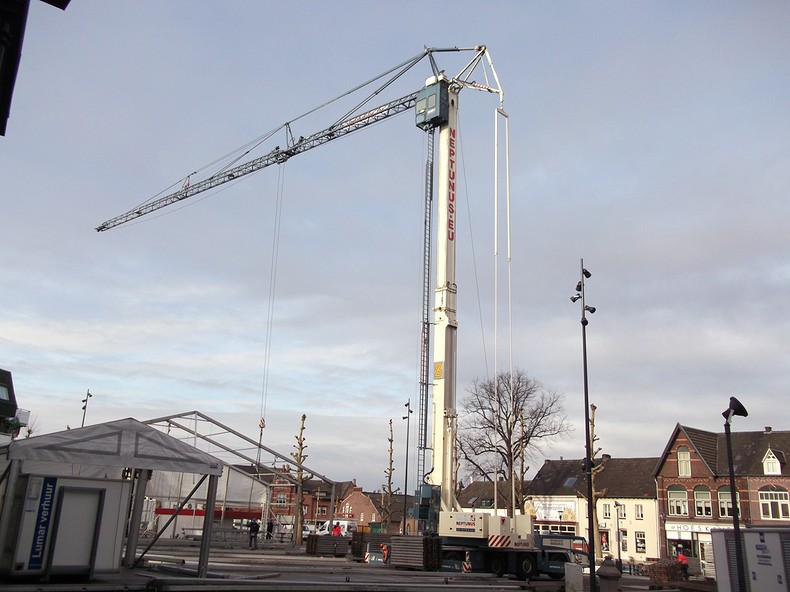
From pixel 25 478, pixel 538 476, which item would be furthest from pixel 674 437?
pixel 25 478

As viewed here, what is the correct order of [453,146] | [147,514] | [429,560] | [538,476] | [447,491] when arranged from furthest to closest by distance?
[538,476], [147,514], [453,146], [447,491], [429,560]

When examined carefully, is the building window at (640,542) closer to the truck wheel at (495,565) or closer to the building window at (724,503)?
the building window at (724,503)

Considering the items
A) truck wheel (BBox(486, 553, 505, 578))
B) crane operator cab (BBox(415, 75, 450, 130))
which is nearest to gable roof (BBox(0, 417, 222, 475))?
truck wheel (BBox(486, 553, 505, 578))

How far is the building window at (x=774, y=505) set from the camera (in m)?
50.1

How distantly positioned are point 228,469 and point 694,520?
37444 mm

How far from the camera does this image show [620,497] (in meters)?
61.0

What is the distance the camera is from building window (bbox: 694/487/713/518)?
2128 inches

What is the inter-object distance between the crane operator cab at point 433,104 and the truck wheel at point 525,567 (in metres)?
19.0

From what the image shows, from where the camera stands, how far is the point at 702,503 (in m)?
54.7

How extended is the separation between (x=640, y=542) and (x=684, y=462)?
8209 mm

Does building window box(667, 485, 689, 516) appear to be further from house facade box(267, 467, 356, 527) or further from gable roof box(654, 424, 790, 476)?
house facade box(267, 467, 356, 527)

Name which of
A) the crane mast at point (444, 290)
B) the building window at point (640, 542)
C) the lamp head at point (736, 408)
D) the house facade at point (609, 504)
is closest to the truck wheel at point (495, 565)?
the crane mast at point (444, 290)

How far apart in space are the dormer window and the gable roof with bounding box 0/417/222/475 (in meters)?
51.7

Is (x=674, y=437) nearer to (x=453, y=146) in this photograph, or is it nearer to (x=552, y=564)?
(x=552, y=564)
